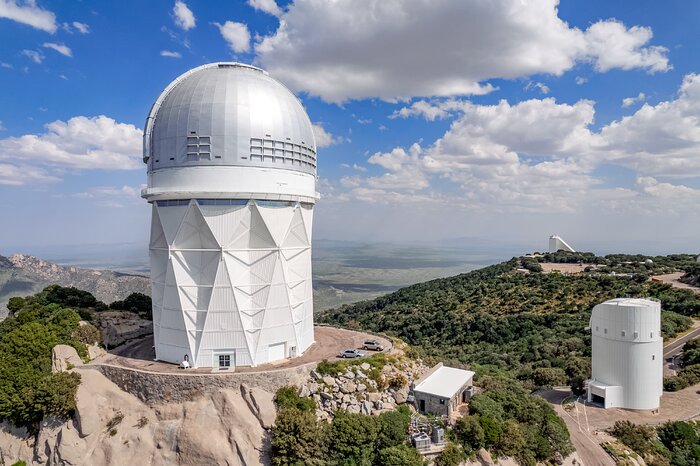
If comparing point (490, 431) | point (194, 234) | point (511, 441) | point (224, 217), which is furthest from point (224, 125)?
point (511, 441)

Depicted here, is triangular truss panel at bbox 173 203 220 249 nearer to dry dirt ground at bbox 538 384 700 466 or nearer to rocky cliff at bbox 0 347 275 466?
rocky cliff at bbox 0 347 275 466

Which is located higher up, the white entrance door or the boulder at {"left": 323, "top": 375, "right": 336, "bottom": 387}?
the white entrance door

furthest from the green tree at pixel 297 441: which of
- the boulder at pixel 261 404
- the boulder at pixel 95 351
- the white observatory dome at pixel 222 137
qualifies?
the boulder at pixel 95 351

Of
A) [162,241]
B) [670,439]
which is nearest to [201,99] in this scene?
[162,241]

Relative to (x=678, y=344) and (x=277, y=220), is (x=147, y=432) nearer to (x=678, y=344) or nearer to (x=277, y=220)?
(x=277, y=220)

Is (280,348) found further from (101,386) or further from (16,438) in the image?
(16,438)

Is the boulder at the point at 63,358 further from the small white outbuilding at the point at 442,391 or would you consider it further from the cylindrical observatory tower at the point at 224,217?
the small white outbuilding at the point at 442,391

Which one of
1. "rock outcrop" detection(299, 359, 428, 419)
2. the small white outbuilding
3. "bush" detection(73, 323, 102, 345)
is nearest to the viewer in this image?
"rock outcrop" detection(299, 359, 428, 419)

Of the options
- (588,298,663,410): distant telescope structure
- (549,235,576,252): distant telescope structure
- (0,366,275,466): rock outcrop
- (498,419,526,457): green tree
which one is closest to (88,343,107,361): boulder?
(0,366,275,466): rock outcrop
